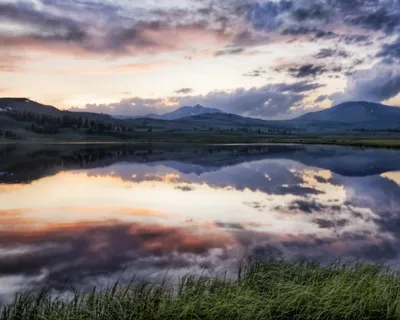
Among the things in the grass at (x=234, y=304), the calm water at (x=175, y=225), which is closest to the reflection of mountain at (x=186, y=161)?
the calm water at (x=175, y=225)

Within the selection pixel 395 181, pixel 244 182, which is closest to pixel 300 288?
pixel 244 182

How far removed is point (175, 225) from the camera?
28516 mm

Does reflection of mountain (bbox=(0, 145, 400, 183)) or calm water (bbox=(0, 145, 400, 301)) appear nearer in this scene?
calm water (bbox=(0, 145, 400, 301))

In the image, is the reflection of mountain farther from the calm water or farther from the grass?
the grass

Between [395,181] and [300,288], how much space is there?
4532 centimetres

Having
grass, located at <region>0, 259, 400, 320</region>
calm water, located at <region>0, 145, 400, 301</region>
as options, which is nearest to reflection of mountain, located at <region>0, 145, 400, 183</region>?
calm water, located at <region>0, 145, 400, 301</region>

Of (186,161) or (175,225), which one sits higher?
(186,161)

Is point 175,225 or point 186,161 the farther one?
point 186,161

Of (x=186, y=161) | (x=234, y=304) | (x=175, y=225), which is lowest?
(x=175, y=225)

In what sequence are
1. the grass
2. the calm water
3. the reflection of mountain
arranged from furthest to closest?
the reflection of mountain
the calm water
the grass

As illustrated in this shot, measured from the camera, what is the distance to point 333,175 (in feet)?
202

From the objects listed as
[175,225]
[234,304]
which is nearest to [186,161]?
[175,225]

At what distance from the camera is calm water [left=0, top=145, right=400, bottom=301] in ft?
63.7

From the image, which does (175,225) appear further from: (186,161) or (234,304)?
(186,161)
